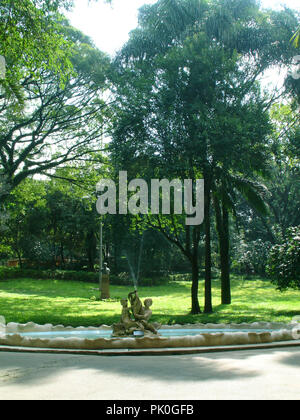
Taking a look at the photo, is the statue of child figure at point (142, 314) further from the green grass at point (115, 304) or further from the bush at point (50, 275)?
the bush at point (50, 275)

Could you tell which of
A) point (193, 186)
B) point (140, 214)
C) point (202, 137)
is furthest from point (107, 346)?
point (140, 214)

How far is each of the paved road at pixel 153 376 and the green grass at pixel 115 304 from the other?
556 centimetres

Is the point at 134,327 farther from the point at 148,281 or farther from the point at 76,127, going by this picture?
the point at 148,281

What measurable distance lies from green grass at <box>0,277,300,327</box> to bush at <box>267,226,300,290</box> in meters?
1.12

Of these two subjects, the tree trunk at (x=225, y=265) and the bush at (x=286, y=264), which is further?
the tree trunk at (x=225, y=265)

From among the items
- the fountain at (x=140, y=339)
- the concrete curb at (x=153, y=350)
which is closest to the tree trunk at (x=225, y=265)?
the fountain at (x=140, y=339)

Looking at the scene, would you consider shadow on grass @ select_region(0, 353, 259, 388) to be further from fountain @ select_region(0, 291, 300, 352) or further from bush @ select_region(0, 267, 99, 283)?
bush @ select_region(0, 267, 99, 283)

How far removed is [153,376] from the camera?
662 cm

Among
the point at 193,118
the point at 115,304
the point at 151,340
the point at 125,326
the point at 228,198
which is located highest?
the point at 193,118

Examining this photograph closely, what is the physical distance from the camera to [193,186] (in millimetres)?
17906

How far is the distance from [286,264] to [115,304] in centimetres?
905

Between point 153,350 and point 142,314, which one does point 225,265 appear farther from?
point 153,350

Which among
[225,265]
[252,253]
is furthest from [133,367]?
[252,253]

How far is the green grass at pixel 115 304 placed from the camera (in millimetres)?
14836
